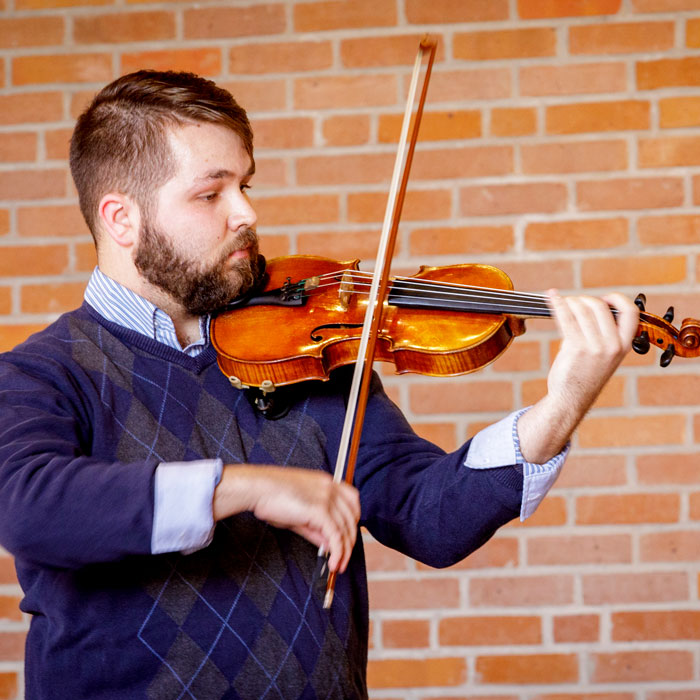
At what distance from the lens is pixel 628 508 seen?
1910 millimetres

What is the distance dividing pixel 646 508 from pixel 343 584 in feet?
3.15

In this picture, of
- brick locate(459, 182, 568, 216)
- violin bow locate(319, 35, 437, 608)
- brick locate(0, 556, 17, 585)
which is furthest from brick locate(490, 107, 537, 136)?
brick locate(0, 556, 17, 585)

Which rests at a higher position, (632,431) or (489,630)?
(632,431)

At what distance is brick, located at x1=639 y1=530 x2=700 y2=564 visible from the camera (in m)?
1.91

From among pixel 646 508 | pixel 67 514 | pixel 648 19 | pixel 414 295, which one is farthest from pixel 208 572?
pixel 648 19

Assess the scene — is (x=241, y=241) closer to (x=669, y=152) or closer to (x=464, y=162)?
(x=464, y=162)

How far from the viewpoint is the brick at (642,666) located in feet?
6.30

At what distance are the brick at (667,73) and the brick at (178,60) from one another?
92 centimetres

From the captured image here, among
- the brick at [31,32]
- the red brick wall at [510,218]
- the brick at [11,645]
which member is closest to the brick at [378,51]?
the red brick wall at [510,218]

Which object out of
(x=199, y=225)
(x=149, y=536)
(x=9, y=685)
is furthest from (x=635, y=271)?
(x=9, y=685)

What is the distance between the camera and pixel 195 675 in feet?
3.46

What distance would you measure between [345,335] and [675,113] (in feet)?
3.55

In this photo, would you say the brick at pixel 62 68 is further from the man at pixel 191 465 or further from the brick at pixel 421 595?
the brick at pixel 421 595

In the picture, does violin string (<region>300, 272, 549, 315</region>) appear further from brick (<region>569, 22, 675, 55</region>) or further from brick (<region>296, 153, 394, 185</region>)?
brick (<region>569, 22, 675, 55</region>)
